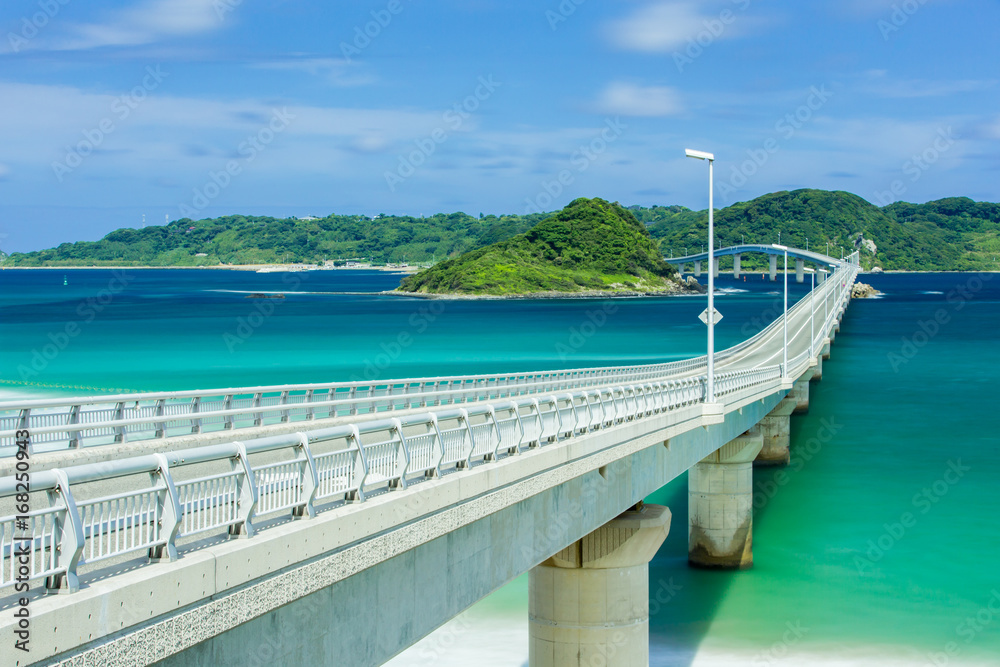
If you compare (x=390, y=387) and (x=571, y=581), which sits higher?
(x=390, y=387)

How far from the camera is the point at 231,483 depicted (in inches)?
408

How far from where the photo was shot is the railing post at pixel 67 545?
316 inches

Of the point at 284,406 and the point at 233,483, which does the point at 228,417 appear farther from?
the point at 233,483

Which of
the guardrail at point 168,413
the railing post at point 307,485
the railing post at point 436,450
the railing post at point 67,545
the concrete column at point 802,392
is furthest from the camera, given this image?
the concrete column at point 802,392

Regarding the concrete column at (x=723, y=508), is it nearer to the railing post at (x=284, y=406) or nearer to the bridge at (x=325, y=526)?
the bridge at (x=325, y=526)

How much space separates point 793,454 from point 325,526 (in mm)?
50058

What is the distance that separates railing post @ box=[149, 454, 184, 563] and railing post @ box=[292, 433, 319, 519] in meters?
1.99

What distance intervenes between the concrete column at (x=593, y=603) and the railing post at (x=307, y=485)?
12.1 meters

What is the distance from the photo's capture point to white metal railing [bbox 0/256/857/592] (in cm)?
Result: 809

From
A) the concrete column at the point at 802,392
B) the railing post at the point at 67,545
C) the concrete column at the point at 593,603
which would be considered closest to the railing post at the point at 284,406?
the concrete column at the point at 593,603

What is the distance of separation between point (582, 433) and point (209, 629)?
11636mm

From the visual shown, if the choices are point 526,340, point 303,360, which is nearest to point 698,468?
point 303,360

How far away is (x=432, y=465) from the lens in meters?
13.8

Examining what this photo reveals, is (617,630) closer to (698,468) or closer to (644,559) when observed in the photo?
(644,559)
